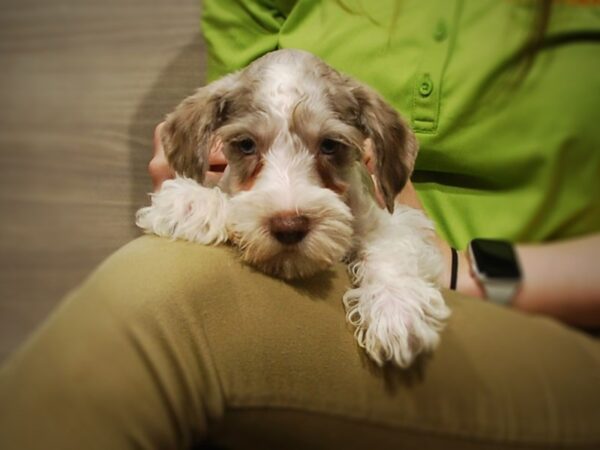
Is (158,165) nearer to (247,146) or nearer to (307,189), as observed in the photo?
(247,146)

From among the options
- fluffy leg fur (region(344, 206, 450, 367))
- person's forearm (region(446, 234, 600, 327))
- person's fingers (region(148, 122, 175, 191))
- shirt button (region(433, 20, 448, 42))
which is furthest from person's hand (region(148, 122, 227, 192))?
person's forearm (region(446, 234, 600, 327))

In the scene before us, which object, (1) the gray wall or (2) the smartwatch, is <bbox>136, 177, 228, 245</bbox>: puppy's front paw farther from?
(2) the smartwatch

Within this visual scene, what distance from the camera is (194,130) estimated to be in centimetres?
78

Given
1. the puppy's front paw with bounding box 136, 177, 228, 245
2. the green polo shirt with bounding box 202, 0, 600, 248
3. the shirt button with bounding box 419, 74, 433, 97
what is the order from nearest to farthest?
the green polo shirt with bounding box 202, 0, 600, 248
the shirt button with bounding box 419, 74, 433, 97
the puppy's front paw with bounding box 136, 177, 228, 245

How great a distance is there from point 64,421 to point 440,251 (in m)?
0.43

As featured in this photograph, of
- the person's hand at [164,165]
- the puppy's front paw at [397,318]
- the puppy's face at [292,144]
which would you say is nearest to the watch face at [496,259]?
the puppy's front paw at [397,318]

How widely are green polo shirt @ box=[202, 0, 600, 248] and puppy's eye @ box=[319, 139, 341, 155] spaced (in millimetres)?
171

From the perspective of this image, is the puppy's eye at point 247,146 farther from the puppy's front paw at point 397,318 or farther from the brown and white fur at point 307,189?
the puppy's front paw at point 397,318

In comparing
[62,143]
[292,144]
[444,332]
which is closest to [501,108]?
[444,332]

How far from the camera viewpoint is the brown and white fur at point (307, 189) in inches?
24.7

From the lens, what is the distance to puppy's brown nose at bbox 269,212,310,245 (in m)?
0.62

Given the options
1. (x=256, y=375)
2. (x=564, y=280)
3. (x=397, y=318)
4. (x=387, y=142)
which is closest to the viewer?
(x=564, y=280)

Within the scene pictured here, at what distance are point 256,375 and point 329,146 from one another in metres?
0.37

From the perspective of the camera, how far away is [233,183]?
2.54 feet
